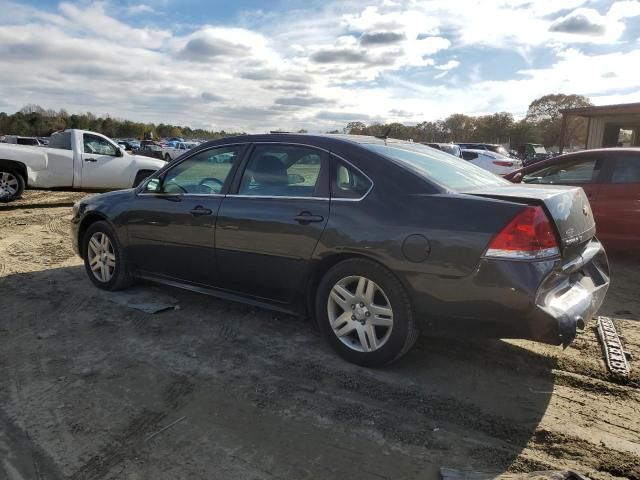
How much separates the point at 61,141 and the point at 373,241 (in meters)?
11.0

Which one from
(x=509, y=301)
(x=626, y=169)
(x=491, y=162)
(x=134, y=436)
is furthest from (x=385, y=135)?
(x=491, y=162)

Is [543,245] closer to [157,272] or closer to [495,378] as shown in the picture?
[495,378]

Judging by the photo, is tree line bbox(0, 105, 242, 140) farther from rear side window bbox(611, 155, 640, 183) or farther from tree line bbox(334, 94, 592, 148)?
rear side window bbox(611, 155, 640, 183)

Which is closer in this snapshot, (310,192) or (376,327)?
(376,327)

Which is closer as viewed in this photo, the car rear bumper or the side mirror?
the car rear bumper

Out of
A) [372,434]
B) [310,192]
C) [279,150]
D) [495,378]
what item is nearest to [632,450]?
[495,378]

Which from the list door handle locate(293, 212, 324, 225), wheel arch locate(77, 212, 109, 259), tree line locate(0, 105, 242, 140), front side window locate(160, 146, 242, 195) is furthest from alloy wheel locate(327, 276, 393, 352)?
Result: tree line locate(0, 105, 242, 140)

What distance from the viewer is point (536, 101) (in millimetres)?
81125

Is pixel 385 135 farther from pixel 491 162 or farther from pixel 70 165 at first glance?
pixel 491 162

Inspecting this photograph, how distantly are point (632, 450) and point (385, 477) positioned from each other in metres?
1.34

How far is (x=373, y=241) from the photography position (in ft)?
11.3

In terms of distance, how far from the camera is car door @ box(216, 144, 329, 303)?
3820 millimetres

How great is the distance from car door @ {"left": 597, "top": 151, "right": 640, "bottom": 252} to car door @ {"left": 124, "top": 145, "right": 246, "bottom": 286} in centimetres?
472

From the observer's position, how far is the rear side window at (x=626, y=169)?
21.0 ft
